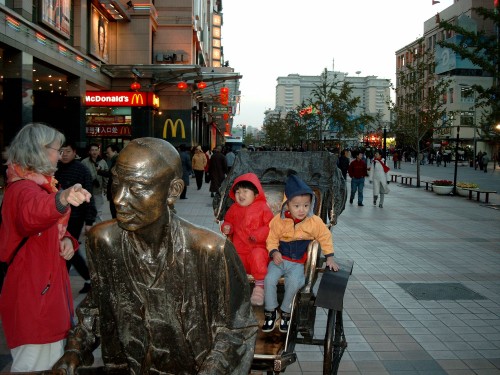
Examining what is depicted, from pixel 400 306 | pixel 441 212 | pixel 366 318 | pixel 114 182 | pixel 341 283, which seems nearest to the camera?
pixel 114 182

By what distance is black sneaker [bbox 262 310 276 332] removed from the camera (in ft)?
13.7

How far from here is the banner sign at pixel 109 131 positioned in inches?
1039

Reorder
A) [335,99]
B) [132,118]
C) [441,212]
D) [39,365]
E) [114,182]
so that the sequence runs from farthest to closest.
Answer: [335,99], [132,118], [441,212], [39,365], [114,182]

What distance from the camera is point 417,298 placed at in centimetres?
746

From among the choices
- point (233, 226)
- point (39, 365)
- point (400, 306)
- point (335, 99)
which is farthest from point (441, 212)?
point (335, 99)

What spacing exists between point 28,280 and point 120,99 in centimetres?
2406

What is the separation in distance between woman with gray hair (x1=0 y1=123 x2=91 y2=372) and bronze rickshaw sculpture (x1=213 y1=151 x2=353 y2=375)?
4.32ft

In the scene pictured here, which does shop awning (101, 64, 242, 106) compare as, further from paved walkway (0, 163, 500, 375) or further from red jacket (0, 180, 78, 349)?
red jacket (0, 180, 78, 349)

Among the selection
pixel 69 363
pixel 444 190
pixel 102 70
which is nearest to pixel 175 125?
pixel 102 70

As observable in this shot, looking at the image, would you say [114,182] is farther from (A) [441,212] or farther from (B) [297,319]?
(A) [441,212]

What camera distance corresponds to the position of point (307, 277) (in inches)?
165

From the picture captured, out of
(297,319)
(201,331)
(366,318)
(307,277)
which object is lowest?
(366,318)

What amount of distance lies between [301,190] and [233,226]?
99 cm

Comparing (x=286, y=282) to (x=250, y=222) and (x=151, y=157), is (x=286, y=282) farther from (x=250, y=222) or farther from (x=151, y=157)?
(x=151, y=157)
